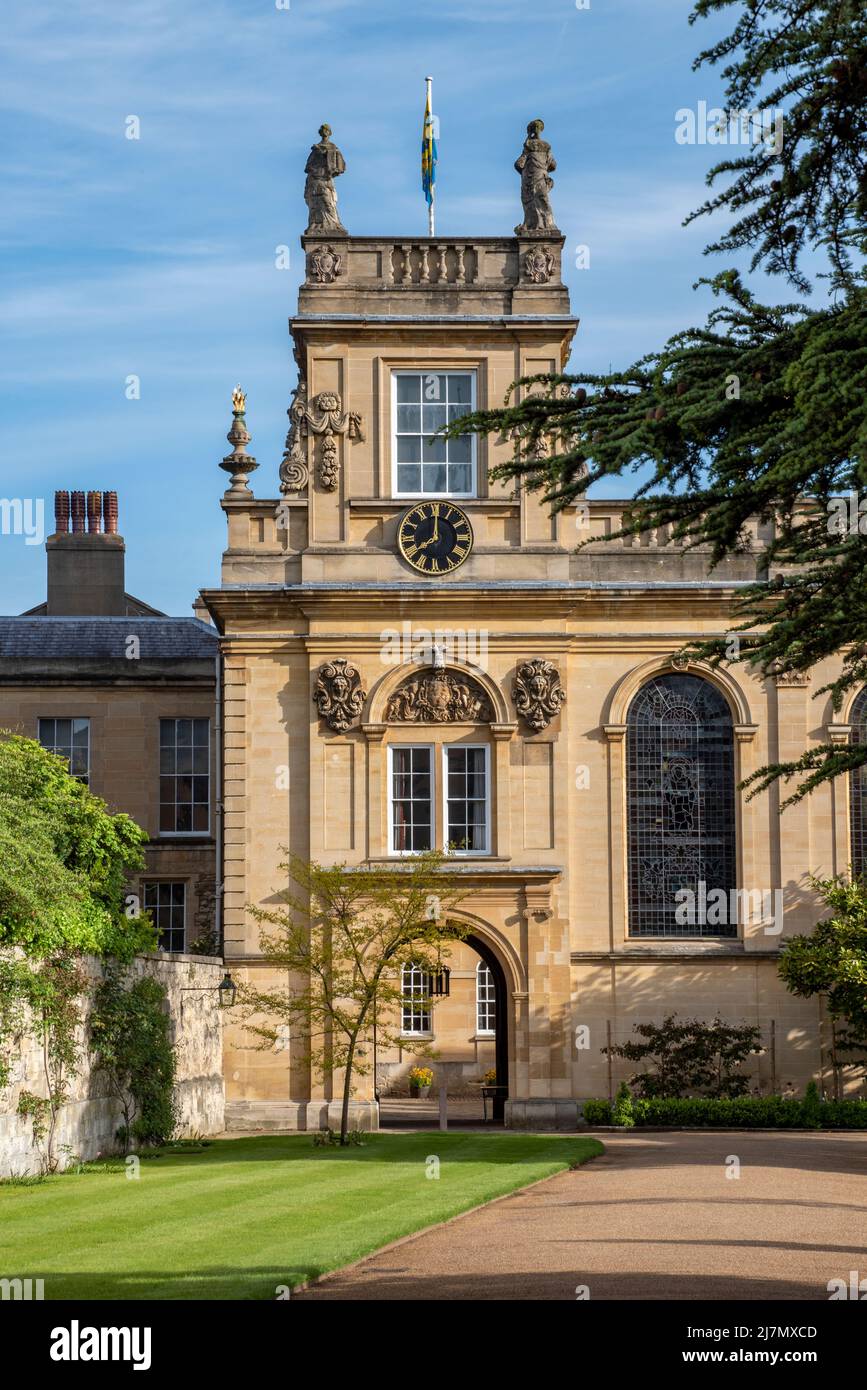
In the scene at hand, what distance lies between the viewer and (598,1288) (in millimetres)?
12461

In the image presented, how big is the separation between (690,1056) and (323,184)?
16170 mm

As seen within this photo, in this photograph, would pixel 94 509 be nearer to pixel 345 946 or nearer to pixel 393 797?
pixel 393 797

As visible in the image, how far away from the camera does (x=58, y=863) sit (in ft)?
73.6

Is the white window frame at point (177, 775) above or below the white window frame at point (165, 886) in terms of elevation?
A: above

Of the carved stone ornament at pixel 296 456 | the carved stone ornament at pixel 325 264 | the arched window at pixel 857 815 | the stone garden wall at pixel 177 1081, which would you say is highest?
the carved stone ornament at pixel 325 264

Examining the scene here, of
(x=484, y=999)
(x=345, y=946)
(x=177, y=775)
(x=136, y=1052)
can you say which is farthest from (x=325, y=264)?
(x=484, y=999)

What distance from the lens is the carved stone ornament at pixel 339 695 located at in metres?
32.9

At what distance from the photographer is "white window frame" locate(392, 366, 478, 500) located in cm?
3369

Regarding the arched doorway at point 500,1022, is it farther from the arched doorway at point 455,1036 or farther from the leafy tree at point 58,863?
the leafy tree at point 58,863

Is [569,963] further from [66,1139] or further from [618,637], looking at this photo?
[66,1139]

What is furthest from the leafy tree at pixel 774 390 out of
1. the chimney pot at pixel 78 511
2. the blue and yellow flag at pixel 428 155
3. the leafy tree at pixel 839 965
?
the chimney pot at pixel 78 511

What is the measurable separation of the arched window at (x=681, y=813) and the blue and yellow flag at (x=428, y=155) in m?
10.1

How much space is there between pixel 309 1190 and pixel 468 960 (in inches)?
989

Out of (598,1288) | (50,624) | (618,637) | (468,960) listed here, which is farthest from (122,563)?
(598,1288)
